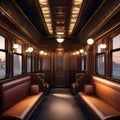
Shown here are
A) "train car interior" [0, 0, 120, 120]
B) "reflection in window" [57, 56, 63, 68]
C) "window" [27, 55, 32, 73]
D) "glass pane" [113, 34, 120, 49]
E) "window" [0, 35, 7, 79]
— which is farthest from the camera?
"reflection in window" [57, 56, 63, 68]

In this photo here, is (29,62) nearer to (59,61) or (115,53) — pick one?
(59,61)

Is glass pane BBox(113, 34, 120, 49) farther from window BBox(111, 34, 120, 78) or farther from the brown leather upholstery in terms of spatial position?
the brown leather upholstery

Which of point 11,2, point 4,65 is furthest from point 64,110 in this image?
point 11,2

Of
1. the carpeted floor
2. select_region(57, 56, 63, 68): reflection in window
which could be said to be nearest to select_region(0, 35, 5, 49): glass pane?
the carpeted floor

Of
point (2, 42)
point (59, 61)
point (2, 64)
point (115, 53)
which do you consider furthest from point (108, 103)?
point (59, 61)

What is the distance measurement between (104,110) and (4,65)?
11.1 ft

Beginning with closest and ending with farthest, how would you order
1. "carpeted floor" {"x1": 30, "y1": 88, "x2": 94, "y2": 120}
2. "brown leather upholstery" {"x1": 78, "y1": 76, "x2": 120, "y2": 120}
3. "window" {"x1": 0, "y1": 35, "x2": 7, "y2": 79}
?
"brown leather upholstery" {"x1": 78, "y1": 76, "x2": 120, "y2": 120} → "window" {"x1": 0, "y1": 35, "x2": 7, "y2": 79} → "carpeted floor" {"x1": 30, "y1": 88, "x2": 94, "y2": 120}

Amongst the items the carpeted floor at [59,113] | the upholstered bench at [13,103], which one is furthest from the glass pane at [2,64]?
the carpeted floor at [59,113]

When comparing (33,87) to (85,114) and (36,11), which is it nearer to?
(85,114)

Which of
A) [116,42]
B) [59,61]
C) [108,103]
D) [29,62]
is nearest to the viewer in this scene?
[108,103]

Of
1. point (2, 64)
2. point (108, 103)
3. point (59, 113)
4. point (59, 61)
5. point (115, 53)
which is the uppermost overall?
point (115, 53)

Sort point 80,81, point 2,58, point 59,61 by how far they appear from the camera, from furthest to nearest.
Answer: point 59,61 < point 80,81 < point 2,58

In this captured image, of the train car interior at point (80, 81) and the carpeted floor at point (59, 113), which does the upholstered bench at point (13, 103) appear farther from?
the carpeted floor at point (59, 113)

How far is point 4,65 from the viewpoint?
18.4 feet
